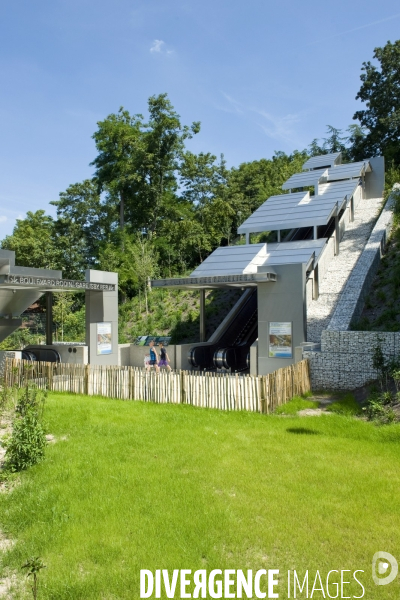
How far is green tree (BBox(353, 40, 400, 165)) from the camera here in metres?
46.0

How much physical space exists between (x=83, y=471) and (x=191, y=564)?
3.23m

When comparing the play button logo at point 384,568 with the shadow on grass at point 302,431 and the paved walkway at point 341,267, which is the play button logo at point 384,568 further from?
the paved walkway at point 341,267

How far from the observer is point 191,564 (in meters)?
5.07

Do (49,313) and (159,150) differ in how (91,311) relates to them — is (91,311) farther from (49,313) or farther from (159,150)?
(159,150)

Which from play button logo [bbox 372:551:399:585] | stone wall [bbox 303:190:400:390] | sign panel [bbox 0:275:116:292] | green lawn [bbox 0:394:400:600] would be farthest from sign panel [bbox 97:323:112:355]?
Result: play button logo [bbox 372:551:399:585]

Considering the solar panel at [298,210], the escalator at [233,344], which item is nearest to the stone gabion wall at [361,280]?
the solar panel at [298,210]

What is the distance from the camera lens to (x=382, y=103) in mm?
46750

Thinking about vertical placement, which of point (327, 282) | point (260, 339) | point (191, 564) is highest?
point (327, 282)

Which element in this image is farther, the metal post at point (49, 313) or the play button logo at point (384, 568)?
the metal post at point (49, 313)

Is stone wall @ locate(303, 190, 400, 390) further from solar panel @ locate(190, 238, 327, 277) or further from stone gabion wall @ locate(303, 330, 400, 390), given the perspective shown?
solar panel @ locate(190, 238, 327, 277)

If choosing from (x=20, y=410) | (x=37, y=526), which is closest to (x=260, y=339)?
(x=20, y=410)

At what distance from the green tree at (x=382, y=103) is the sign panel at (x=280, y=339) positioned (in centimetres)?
3256

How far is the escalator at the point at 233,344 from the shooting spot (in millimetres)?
21422

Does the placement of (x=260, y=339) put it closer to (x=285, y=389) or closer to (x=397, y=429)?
(x=285, y=389)
